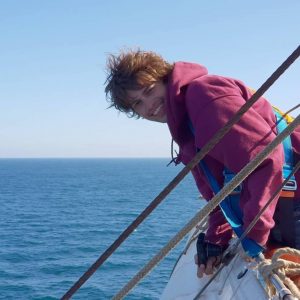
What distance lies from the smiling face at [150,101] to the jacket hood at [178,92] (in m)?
0.07

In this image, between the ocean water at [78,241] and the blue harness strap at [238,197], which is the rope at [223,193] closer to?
the blue harness strap at [238,197]

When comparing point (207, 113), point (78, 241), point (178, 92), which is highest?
point (178, 92)

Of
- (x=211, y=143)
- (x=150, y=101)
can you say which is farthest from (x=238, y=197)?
(x=211, y=143)

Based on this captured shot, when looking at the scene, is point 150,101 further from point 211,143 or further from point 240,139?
point 211,143

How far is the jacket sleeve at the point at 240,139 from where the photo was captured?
2873mm

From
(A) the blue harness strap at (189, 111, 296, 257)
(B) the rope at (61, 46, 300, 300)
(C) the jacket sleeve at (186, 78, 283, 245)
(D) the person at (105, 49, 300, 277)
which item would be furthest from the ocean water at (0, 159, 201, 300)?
(B) the rope at (61, 46, 300, 300)

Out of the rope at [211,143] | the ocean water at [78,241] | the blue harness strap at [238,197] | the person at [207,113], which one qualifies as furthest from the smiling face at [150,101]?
the ocean water at [78,241]

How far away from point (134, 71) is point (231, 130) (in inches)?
26.3

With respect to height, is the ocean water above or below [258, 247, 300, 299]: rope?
below

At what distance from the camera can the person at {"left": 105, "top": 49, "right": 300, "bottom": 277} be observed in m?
2.89

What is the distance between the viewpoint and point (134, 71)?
315 centimetres

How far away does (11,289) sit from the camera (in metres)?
23.4

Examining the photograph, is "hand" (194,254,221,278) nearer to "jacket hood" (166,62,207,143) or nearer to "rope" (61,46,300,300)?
"jacket hood" (166,62,207,143)

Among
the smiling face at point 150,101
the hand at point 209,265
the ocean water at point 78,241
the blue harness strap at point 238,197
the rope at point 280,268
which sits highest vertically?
the smiling face at point 150,101
